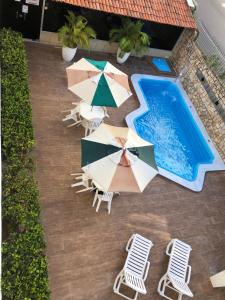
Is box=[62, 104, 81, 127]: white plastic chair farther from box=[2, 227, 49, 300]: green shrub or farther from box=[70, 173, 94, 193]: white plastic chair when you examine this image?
box=[2, 227, 49, 300]: green shrub

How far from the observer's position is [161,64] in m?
17.6

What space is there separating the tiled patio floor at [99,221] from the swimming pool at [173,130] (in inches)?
21.8

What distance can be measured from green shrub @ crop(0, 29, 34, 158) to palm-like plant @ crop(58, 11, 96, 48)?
6.76 ft

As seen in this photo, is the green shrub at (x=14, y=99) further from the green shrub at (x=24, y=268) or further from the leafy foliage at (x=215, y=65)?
the leafy foliage at (x=215, y=65)

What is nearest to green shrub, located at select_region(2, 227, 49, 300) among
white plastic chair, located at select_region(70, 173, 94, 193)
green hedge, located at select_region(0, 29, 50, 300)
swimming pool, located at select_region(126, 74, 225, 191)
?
green hedge, located at select_region(0, 29, 50, 300)

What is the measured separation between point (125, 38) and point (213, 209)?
8.48 meters

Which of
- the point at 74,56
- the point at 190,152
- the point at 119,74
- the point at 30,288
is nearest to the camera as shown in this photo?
the point at 30,288

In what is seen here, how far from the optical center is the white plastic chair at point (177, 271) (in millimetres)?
9148

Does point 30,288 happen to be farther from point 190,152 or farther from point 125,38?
point 125,38

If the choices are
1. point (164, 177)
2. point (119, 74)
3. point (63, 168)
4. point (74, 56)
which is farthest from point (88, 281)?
point (74, 56)

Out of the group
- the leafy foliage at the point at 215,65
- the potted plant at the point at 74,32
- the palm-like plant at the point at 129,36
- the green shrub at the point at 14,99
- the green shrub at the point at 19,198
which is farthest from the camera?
the leafy foliage at the point at 215,65

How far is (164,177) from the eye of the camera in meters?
12.4

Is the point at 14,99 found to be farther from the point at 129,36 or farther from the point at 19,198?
the point at 129,36

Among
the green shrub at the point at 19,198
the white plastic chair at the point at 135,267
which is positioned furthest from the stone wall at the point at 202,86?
the green shrub at the point at 19,198
